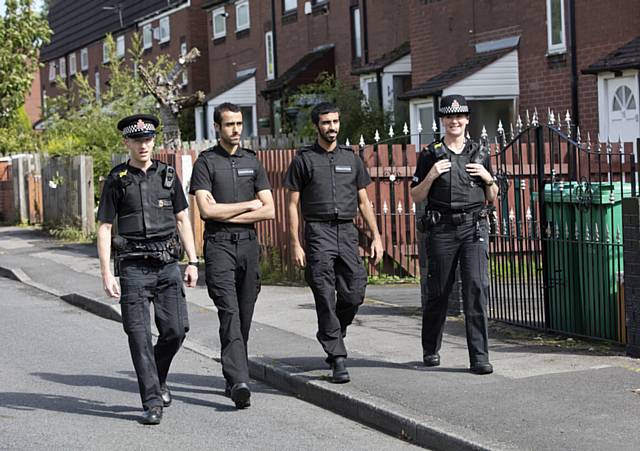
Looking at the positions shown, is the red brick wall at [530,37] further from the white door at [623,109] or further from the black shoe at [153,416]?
the black shoe at [153,416]

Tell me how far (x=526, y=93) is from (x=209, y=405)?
15.3 meters

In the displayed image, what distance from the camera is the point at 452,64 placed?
81.1ft

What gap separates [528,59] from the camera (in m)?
22.3

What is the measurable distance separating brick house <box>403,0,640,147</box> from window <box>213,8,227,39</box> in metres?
14.2

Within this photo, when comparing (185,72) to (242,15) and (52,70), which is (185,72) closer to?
(242,15)

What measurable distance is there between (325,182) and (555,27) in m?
13.9

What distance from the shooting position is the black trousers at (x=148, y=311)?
7.72 metres

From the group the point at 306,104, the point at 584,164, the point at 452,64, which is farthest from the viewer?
the point at 306,104

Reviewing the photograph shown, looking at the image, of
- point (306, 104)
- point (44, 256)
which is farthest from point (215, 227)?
point (306, 104)

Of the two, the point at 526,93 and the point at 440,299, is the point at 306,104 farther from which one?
the point at 440,299

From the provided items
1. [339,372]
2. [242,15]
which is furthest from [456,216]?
[242,15]

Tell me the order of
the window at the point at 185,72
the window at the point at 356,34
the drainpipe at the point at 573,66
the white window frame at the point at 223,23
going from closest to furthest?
1. the drainpipe at the point at 573,66
2. the window at the point at 356,34
3. the white window frame at the point at 223,23
4. the window at the point at 185,72

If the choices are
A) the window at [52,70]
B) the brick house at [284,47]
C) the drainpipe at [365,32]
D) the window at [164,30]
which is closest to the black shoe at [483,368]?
the brick house at [284,47]

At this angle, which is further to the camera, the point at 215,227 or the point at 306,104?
the point at 306,104
